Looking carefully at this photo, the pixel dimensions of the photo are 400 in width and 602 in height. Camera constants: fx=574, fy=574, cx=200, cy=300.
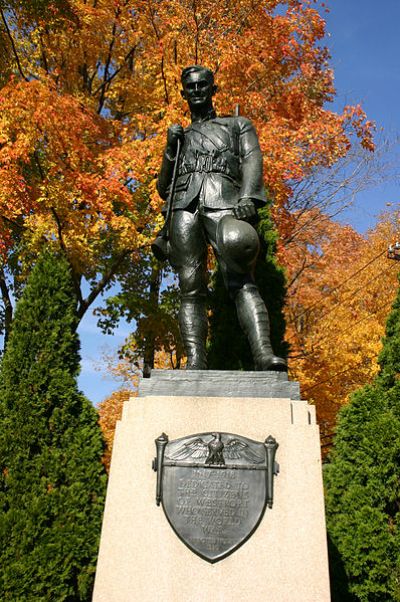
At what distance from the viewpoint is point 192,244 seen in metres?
4.65

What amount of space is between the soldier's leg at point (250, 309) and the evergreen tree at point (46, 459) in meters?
2.92

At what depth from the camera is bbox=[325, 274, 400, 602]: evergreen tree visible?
5.62 meters

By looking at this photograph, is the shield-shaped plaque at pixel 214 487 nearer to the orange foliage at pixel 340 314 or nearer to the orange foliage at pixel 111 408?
the orange foliage at pixel 340 314

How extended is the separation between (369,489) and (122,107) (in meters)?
9.89

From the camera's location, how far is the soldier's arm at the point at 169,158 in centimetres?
479

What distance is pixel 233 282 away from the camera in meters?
4.35

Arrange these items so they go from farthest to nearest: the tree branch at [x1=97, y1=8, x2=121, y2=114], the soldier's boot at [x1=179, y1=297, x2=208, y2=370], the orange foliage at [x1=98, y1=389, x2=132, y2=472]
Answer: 1. the orange foliage at [x1=98, y1=389, x2=132, y2=472]
2. the tree branch at [x1=97, y1=8, x2=121, y2=114]
3. the soldier's boot at [x1=179, y1=297, x2=208, y2=370]

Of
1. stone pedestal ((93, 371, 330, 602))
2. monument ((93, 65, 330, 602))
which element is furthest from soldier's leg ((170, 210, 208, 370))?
stone pedestal ((93, 371, 330, 602))

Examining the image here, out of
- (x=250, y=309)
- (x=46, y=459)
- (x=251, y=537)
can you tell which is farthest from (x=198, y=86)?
(x=46, y=459)

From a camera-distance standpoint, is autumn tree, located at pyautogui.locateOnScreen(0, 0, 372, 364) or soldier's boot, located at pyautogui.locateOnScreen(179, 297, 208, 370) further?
autumn tree, located at pyautogui.locateOnScreen(0, 0, 372, 364)

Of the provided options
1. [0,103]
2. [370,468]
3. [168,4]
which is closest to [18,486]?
[370,468]

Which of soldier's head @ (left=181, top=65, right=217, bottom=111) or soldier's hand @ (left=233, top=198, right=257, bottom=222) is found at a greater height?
soldier's head @ (left=181, top=65, right=217, bottom=111)

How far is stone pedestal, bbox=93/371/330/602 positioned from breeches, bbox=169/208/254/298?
880 millimetres

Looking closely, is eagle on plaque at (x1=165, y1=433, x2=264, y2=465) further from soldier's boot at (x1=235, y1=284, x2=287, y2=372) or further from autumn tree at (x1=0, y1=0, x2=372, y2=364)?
autumn tree at (x1=0, y1=0, x2=372, y2=364)
